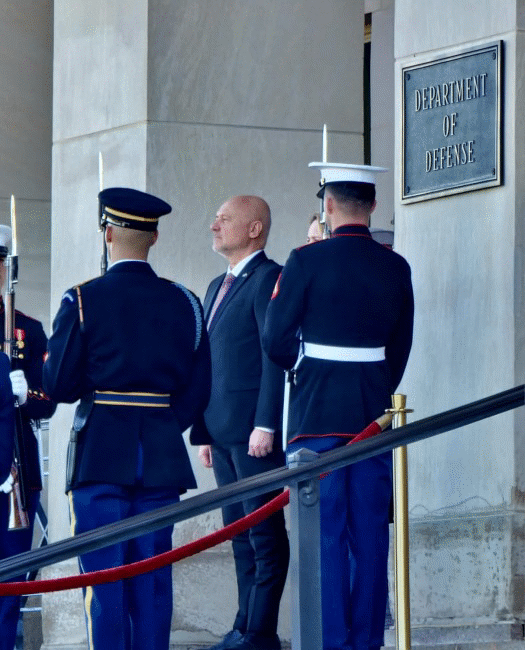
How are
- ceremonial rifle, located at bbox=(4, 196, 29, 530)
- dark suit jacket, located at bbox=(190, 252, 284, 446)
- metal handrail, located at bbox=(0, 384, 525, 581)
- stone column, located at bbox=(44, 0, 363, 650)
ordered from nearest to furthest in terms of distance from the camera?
1. metal handrail, located at bbox=(0, 384, 525, 581)
2. ceremonial rifle, located at bbox=(4, 196, 29, 530)
3. dark suit jacket, located at bbox=(190, 252, 284, 446)
4. stone column, located at bbox=(44, 0, 363, 650)

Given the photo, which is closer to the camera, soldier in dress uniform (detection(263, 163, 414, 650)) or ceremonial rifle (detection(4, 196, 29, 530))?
soldier in dress uniform (detection(263, 163, 414, 650))

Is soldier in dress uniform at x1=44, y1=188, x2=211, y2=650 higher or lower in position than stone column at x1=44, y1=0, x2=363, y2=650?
lower

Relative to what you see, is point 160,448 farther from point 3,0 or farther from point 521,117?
point 3,0

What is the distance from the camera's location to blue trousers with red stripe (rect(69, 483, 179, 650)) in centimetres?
609

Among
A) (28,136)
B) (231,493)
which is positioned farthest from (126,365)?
(28,136)

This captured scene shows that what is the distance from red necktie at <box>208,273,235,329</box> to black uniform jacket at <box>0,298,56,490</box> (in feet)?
2.40

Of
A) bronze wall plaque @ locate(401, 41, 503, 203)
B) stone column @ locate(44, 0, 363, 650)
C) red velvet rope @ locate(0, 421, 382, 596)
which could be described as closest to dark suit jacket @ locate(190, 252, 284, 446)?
bronze wall plaque @ locate(401, 41, 503, 203)

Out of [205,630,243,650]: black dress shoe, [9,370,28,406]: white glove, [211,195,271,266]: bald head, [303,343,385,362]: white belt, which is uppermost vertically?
[211,195,271,266]: bald head

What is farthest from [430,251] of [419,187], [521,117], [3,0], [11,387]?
[3,0]

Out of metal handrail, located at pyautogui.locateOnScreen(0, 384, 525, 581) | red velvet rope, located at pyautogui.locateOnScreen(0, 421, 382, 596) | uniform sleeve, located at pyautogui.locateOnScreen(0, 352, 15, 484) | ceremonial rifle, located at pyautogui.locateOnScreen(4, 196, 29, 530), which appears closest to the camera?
metal handrail, located at pyautogui.locateOnScreen(0, 384, 525, 581)

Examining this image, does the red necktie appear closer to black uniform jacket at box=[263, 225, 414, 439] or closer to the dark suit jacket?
the dark suit jacket

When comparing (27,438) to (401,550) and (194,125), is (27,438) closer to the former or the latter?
(194,125)

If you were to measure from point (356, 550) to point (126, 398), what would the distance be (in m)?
0.95

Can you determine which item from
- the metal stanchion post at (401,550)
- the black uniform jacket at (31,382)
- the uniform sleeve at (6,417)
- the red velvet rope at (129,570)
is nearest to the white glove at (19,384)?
the black uniform jacket at (31,382)
